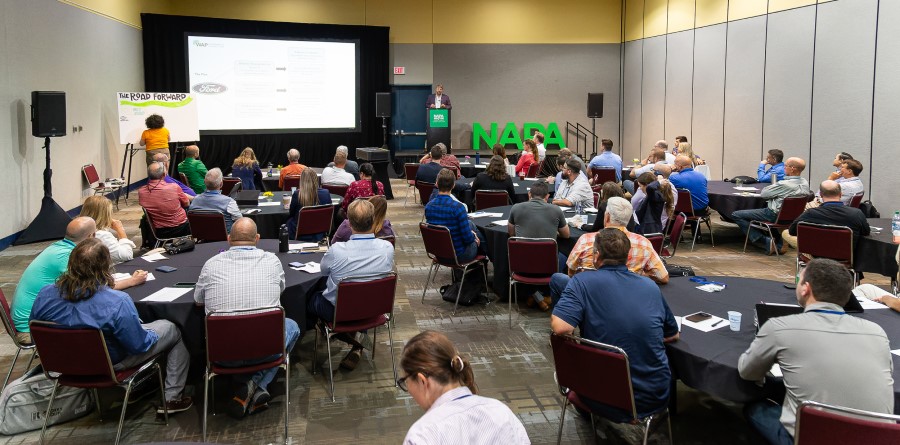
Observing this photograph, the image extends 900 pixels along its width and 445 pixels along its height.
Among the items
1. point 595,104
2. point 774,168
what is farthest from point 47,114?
point 595,104

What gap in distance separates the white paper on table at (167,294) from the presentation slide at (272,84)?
1221 centimetres

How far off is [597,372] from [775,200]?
21.4ft

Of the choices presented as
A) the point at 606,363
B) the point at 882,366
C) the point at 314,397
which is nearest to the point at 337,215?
the point at 314,397

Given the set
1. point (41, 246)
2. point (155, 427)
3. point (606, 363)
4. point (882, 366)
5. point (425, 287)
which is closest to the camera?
point (882, 366)

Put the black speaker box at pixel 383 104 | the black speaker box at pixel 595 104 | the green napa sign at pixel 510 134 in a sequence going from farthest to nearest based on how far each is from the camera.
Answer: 1. the green napa sign at pixel 510 134
2. the black speaker box at pixel 595 104
3. the black speaker box at pixel 383 104

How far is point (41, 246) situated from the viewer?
9742 millimetres

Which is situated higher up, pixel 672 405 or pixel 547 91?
pixel 547 91

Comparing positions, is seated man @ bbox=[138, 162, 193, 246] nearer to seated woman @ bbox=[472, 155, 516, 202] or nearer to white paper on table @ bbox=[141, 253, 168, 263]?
white paper on table @ bbox=[141, 253, 168, 263]

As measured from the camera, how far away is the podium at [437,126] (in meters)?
17.7

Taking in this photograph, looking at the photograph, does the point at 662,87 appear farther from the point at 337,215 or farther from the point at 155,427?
the point at 155,427

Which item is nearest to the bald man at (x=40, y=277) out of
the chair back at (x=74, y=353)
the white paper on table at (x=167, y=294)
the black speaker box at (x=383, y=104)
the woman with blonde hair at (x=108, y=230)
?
the white paper on table at (x=167, y=294)

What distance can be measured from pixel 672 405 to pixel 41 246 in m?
8.73

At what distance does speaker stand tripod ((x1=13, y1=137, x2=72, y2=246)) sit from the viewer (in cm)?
992

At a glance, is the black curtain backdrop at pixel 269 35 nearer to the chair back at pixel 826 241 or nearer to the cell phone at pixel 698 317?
the chair back at pixel 826 241
